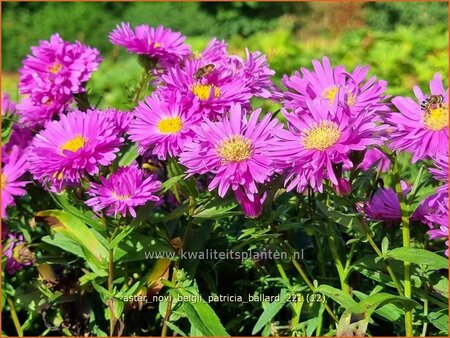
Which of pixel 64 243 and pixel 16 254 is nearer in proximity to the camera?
pixel 64 243

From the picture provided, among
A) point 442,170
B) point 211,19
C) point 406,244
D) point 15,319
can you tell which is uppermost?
point 211,19

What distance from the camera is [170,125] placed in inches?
43.6

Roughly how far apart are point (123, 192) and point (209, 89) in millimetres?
216

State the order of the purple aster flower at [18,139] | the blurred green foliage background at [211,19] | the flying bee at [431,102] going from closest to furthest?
the flying bee at [431,102] < the purple aster flower at [18,139] < the blurred green foliage background at [211,19]

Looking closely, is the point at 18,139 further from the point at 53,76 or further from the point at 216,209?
the point at 216,209

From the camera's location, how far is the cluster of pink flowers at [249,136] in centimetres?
100

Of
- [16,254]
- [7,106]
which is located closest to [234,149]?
[16,254]

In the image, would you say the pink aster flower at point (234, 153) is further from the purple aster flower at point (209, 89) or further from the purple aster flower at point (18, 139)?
the purple aster flower at point (18, 139)

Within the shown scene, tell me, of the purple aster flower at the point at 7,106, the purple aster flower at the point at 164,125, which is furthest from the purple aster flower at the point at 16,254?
the purple aster flower at the point at 164,125

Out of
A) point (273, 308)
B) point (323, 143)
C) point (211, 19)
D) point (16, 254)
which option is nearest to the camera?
point (323, 143)

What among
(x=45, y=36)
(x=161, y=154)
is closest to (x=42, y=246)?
(x=161, y=154)

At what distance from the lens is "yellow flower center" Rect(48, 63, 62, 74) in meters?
1.35

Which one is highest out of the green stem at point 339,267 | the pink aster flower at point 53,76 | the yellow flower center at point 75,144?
the pink aster flower at point 53,76

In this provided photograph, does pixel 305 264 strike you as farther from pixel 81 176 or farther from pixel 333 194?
pixel 81 176
